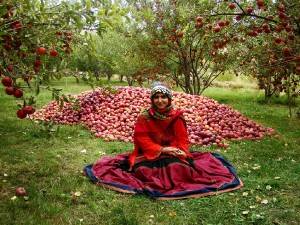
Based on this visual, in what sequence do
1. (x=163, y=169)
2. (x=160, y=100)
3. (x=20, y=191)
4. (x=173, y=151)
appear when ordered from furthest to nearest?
(x=160, y=100)
(x=173, y=151)
(x=163, y=169)
(x=20, y=191)

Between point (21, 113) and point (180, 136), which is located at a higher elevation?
point (21, 113)

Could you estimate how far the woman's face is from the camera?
24.4 feet

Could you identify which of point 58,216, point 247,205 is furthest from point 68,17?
point 247,205

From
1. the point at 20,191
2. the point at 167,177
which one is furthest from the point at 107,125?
the point at 20,191

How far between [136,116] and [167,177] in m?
4.84

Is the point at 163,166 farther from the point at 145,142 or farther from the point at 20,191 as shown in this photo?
the point at 20,191

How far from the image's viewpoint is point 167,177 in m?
6.82

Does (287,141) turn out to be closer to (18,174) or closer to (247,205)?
(247,205)

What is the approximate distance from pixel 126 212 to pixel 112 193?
2.70ft

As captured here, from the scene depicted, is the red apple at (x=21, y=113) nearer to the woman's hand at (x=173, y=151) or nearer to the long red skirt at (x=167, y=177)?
the long red skirt at (x=167, y=177)

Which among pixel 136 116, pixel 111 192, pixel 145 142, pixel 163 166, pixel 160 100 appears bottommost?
pixel 111 192

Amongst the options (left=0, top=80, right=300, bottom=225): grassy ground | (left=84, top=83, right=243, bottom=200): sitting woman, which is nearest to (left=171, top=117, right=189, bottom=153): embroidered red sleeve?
(left=84, top=83, right=243, bottom=200): sitting woman

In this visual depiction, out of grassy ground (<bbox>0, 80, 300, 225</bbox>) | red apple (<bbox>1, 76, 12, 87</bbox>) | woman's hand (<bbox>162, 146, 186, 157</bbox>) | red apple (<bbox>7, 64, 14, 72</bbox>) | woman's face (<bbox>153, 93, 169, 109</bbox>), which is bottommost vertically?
grassy ground (<bbox>0, 80, 300, 225</bbox>)

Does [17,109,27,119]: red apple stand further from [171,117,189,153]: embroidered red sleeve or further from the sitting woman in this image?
[171,117,189,153]: embroidered red sleeve
